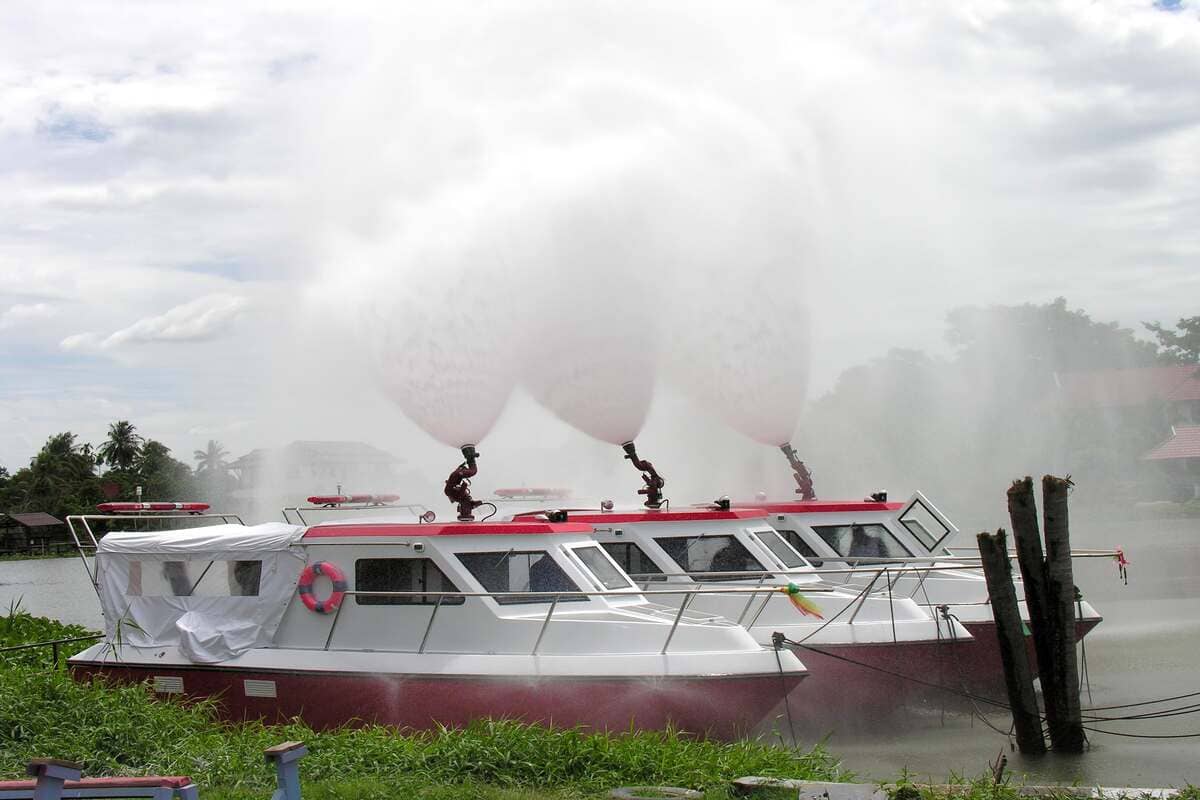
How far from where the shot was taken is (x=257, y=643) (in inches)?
659

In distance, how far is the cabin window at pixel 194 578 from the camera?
56.5 ft

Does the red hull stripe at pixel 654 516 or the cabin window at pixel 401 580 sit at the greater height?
the red hull stripe at pixel 654 516

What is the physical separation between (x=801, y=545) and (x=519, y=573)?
7675 mm

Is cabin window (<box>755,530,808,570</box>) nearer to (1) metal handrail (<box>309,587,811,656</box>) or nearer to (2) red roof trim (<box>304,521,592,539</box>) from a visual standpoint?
Answer: (1) metal handrail (<box>309,587,811,656</box>)

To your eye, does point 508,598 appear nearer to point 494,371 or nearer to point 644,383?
point 494,371

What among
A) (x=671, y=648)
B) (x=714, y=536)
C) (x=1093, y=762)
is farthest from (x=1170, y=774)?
(x=714, y=536)

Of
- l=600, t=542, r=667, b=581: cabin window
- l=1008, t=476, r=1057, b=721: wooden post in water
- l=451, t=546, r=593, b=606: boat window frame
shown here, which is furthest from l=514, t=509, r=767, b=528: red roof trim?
l=1008, t=476, r=1057, b=721: wooden post in water

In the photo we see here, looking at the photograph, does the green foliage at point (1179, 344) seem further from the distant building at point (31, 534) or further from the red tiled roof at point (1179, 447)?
the distant building at point (31, 534)

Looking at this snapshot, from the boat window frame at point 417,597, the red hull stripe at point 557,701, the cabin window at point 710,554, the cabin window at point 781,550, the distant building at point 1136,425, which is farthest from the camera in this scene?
the distant building at point 1136,425

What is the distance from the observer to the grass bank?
447 inches

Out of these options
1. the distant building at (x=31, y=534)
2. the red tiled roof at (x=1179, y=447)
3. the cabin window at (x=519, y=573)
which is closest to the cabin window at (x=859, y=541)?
the cabin window at (x=519, y=573)

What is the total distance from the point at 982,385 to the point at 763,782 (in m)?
48.4

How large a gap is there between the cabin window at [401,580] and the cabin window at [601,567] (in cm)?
183

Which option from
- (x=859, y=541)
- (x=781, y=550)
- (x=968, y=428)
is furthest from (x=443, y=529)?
(x=968, y=428)
